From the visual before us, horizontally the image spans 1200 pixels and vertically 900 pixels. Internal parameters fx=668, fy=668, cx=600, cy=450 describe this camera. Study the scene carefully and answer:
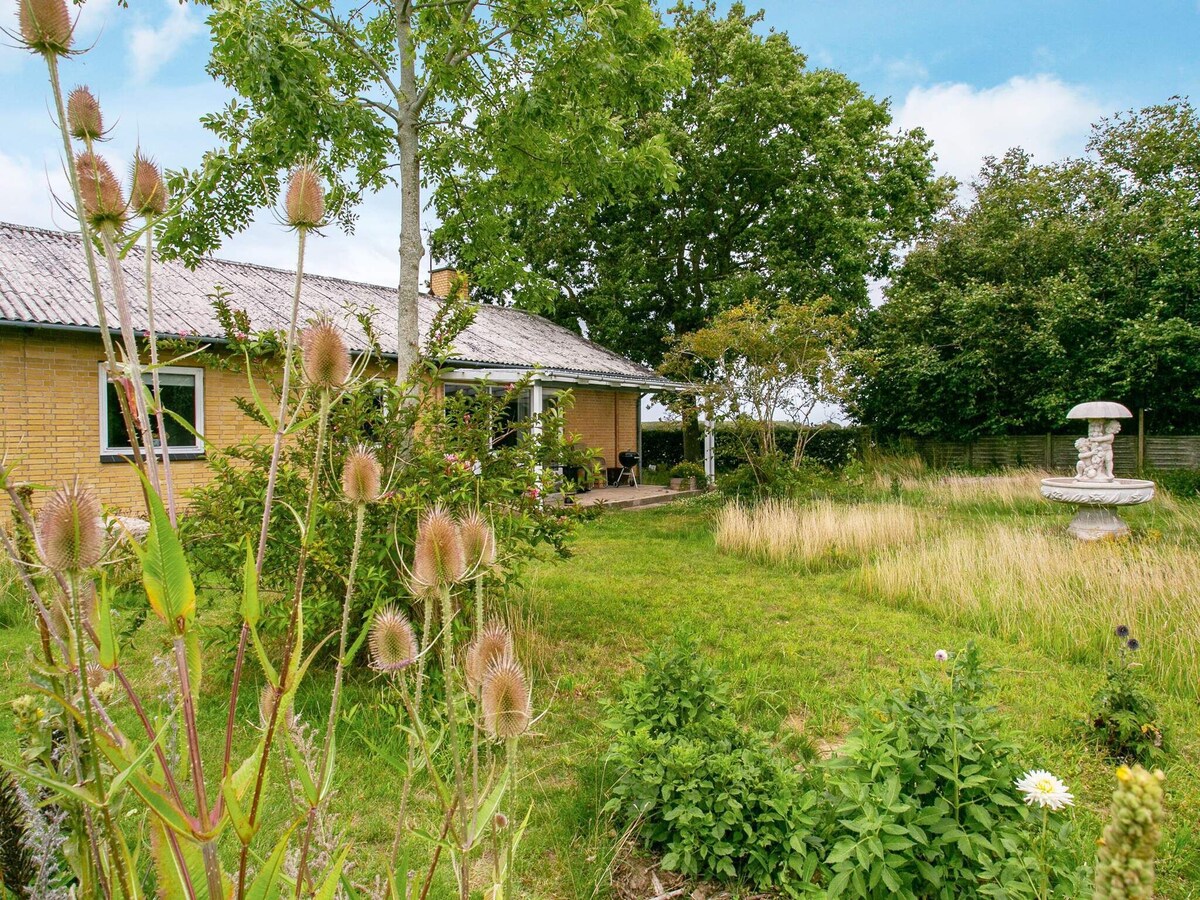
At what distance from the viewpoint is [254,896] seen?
0.89 metres

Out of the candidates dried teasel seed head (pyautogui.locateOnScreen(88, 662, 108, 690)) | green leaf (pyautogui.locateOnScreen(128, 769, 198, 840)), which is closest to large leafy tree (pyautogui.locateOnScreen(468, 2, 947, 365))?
dried teasel seed head (pyautogui.locateOnScreen(88, 662, 108, 690))

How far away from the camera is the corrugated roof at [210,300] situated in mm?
9914

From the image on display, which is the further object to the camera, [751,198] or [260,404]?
[751,198]

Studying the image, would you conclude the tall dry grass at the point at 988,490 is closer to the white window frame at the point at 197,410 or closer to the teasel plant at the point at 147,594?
the white window frame at the point at 197,410

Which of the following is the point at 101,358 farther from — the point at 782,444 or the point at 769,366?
the point at 782,444

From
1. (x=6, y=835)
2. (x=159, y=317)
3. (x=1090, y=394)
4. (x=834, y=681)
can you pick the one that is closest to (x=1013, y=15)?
(x=834, y=681)

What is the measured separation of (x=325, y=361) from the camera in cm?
104

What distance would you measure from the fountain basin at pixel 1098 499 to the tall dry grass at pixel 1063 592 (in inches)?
53.6

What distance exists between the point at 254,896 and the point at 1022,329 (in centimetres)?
2056

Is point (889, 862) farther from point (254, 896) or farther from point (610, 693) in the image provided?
point (610, 693)

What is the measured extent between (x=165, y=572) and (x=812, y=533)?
349 inches

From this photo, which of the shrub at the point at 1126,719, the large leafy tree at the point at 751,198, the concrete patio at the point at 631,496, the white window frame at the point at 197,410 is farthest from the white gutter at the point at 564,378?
the shrub at the point at 1126,719

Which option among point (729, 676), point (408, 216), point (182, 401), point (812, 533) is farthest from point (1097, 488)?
point (182, 401)

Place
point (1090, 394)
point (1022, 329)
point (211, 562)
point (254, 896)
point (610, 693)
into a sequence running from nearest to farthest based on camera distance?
point (254, 896) < point (211, 562) < point (610, 693) < point (1090, 394) < point (1022, 329)
